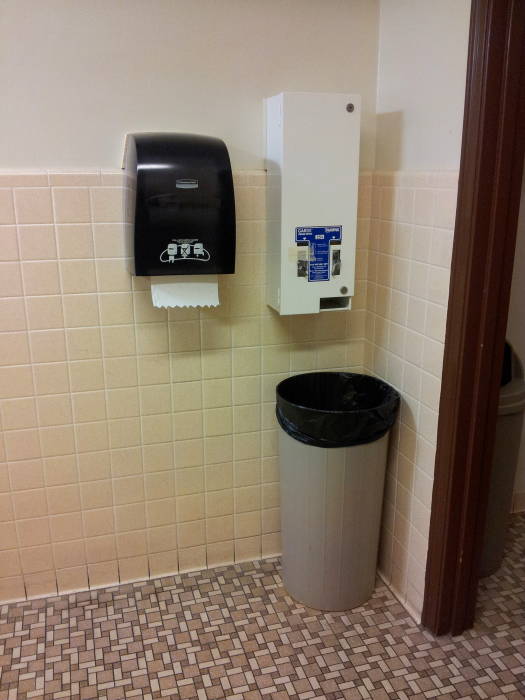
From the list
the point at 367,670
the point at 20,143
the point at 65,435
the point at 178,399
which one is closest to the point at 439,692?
the point at 367,670

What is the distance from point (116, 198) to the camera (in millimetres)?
1932

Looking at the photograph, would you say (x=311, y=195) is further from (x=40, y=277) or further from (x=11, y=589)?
(x=11, y=589)

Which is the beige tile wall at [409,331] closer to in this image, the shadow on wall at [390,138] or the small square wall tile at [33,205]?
the shadow on wall at [390,138]

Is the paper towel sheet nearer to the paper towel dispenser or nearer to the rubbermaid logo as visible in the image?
Result: the paper towel dispenser

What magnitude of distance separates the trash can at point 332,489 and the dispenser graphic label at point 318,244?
1.42ft

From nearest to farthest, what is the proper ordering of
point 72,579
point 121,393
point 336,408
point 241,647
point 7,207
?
point 7,207
point 241,647
point 121,393
point 72,579
point 336,408

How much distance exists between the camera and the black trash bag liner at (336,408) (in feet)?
6.31

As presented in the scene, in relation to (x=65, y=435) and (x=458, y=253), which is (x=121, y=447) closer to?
(x=65, y=435)

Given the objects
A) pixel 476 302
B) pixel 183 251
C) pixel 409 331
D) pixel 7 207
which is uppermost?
pixel 7 207

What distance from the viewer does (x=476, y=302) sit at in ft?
5.66

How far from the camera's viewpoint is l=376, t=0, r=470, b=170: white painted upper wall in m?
1.67

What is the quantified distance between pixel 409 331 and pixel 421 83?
76cm

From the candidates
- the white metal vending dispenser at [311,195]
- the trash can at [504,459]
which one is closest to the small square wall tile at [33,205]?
the white metal vending dispenser at [311,195]

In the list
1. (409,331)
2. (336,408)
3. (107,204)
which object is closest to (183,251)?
(107,204)
